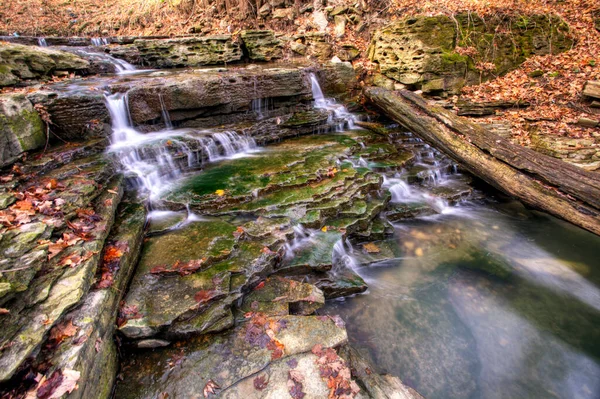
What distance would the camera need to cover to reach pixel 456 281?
4.72 m

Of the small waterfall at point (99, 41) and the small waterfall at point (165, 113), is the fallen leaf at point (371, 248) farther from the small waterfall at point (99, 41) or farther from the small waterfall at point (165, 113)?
the small waterfall at point (99, 41)

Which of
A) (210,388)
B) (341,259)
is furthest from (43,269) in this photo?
(341,259)

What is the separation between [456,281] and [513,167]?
2.42m

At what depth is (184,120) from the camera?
24.3ft

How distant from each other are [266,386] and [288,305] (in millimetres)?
1033

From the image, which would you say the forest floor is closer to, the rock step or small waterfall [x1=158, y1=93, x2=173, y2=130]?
small waterfall [x1=158, y1=93, x2=173, y2=130]

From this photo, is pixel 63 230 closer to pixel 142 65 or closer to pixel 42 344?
pixel 42 344

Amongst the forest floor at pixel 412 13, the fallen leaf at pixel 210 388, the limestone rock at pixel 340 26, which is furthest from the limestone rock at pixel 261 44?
the fallen leaf at pixel 210 388

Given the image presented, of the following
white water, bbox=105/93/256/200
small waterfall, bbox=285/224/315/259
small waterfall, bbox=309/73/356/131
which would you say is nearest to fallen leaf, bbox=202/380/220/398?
small waterfall, bbox=285/224/315/259

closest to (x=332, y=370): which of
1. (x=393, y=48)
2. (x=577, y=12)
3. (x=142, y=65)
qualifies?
(x=393, y=48)

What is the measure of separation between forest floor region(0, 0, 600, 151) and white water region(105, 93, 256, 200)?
271 inches

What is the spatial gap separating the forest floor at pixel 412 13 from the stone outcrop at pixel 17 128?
9.59 meters

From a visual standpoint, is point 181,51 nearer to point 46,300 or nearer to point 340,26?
point 340,26

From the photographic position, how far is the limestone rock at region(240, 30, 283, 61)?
1096cm
